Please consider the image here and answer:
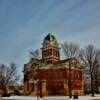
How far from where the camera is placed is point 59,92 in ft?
292

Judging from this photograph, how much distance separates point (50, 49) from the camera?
98.4 m

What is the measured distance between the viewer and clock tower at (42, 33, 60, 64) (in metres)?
97.8

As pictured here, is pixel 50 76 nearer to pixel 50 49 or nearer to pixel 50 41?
pixel 50 49

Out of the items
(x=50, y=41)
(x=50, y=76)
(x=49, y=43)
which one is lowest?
(x=50, y=76)

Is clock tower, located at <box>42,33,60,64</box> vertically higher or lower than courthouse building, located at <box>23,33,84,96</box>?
higher

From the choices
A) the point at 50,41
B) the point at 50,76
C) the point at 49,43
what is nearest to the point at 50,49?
the point at 49,43

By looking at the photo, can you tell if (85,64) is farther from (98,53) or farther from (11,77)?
(11,77)

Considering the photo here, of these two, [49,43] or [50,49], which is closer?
[50,49]

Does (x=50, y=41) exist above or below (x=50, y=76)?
above

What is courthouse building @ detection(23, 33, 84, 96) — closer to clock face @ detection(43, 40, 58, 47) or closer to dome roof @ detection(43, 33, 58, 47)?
clock face @ detection(43, 40, 58, 47)

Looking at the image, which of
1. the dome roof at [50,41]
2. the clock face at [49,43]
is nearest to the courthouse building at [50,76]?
the clock face at [49,43]

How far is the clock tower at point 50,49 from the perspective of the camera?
321ft

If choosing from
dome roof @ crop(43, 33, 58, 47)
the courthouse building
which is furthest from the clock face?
the courthouse building

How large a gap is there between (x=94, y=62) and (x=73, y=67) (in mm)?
23965
